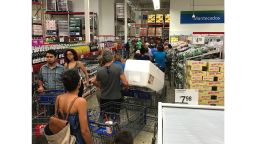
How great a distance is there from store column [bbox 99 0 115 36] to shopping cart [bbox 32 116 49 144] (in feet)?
42.2

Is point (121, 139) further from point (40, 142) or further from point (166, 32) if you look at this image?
point (166, 32)

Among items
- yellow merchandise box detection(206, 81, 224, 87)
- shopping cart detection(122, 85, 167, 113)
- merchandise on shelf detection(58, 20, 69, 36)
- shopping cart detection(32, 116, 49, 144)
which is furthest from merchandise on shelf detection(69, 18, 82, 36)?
shopping cart detection(32, 116, 49, 144)

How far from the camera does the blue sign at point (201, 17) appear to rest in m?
19.2

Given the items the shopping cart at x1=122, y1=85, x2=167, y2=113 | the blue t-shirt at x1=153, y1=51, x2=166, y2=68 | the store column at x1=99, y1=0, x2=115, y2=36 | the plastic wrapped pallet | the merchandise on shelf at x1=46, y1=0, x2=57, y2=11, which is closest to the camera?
the plastic wrapped pallet

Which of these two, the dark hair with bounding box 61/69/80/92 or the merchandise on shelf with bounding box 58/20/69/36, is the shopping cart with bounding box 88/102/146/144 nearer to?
the dark hair with bounding box 61/69/80/92

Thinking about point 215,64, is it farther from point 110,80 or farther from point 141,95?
point 110,80

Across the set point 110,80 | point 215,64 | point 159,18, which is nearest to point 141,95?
point 110,80

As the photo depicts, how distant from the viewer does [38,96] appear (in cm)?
502

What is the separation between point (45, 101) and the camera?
4.98 metres

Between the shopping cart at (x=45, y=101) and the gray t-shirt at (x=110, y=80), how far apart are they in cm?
71

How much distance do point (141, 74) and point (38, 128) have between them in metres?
2.21

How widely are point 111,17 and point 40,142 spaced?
13.6 m

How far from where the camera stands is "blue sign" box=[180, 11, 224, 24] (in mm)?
19219
